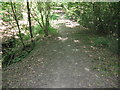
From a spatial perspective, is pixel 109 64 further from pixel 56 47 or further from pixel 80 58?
pixel 56 47

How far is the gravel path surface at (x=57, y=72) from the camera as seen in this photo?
4429 millimetres

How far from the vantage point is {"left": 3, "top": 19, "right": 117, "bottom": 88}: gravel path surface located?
14.5 ft

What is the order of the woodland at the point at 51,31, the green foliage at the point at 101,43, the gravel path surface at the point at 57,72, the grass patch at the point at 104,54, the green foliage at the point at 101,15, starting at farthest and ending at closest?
the green foliage at the point at 101,43 < the green foliage at the point at 101,15 < the woodland at the point at 51,31 < the grass patch at the point at 104,54 < the gravel path surface at the point at 57,72

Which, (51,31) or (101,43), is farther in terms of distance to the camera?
(51,31)

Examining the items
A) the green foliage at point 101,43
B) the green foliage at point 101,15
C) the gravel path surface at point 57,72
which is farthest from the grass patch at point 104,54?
the green foliage at point 101,15

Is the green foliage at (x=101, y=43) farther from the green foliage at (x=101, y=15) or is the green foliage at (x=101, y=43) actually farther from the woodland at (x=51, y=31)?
the green foliage at (x=101, y=15)

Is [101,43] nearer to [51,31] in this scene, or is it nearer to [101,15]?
[101,15]

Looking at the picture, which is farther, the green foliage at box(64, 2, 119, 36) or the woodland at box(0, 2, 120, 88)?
the green foliage at box(64, 2, 119, 36)

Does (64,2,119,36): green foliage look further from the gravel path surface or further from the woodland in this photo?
the gravel path surface

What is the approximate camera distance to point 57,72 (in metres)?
5.03

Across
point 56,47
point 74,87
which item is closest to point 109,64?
point 74,87

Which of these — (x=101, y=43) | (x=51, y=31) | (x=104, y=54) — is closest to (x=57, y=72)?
(x=104, y=54)

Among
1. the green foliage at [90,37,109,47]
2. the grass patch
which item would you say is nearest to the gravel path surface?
the grass patch

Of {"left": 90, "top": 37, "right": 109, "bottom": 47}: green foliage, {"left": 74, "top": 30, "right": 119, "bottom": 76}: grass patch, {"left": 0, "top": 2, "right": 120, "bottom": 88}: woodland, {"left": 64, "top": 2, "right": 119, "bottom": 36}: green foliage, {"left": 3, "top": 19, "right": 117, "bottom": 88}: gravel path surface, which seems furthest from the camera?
{"left": 90, "top": 37, "right": 109, "bottom": 47}: green foliage
